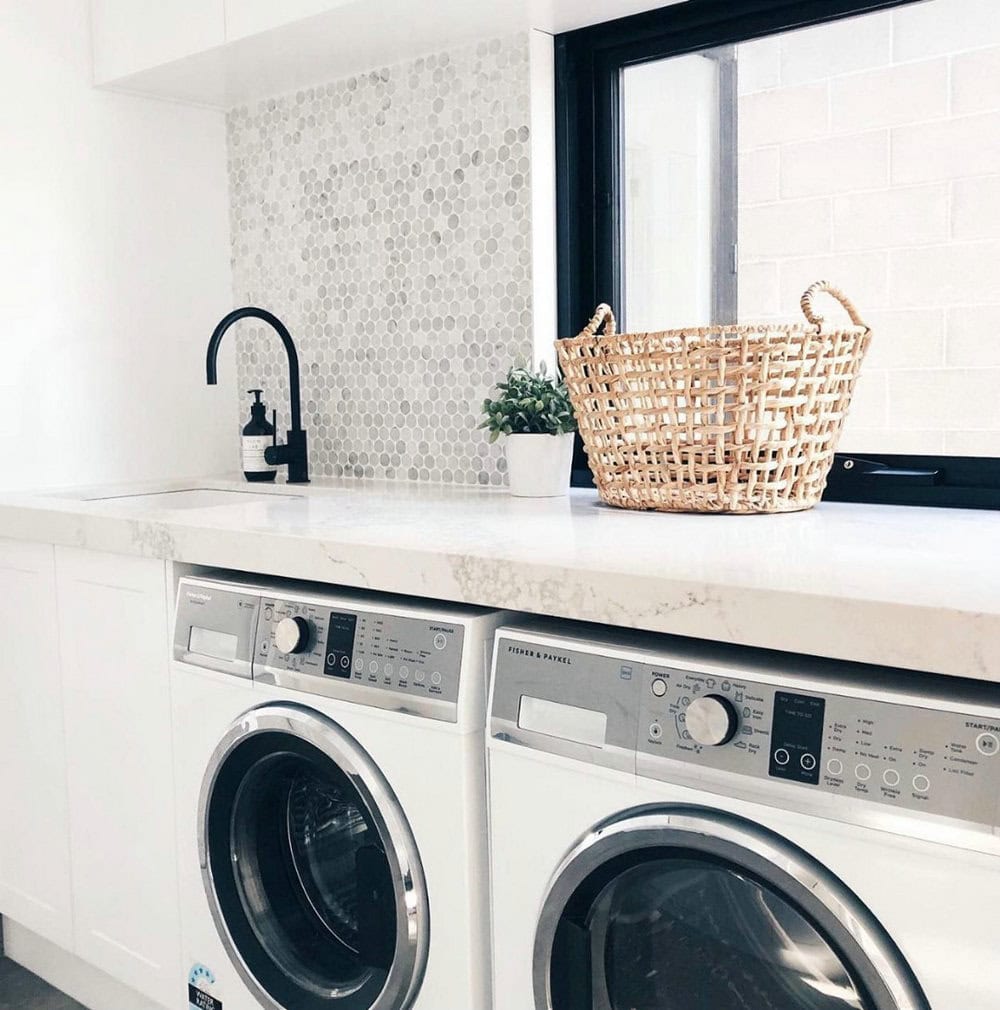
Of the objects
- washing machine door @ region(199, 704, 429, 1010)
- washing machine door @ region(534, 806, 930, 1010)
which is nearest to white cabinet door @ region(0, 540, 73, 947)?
washing machine door @ region(199, 704, 429, 1010)

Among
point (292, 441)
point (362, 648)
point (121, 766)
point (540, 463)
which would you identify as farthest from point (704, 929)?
point (292, 441)

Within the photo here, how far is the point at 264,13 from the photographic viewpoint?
2.04 m

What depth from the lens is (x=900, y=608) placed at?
978 mm

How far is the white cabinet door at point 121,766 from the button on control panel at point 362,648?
293 mm

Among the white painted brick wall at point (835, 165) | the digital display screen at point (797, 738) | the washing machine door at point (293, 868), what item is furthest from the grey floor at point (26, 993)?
the white painted brick wall at point (835, 165)

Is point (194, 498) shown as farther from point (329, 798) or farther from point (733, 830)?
point (733, 830)

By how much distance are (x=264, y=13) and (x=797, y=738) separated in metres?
1.66

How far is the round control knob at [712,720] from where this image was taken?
3.56 ft

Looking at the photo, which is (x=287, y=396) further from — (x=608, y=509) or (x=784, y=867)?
(x=784, y=867)

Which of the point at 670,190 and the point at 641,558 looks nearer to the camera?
the point at 641,558

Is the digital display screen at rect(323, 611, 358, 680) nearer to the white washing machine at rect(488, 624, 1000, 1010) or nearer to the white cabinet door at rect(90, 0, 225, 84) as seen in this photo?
the white washing machine at rect(488, 624, 1000, 1010)

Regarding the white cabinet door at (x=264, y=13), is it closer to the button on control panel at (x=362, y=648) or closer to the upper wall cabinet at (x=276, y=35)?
the upper wall cabinet at (x=276, y=35)

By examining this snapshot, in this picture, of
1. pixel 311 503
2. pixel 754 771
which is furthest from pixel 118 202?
pixel 754 771

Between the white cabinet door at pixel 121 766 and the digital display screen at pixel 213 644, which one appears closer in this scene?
the digital display screen at pixel 213 644
